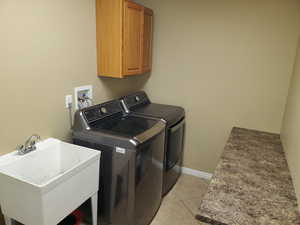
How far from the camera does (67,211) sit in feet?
4.46

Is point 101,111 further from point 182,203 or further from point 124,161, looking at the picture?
point 182,203

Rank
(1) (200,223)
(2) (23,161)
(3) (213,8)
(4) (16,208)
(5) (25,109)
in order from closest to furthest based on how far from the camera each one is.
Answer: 1. (1) (200,223)
2. (4) (16,208)
3. (2) (23,161)
4. (5) (25,109)
5. (3) (213,8)

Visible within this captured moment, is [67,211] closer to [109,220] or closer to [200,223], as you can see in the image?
[109,220]

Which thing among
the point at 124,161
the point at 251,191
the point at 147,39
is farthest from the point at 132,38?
the point at 251,191

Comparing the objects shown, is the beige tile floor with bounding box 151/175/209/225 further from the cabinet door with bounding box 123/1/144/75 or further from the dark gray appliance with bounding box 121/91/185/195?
the cabinet door with bounding box 123/1/144/75

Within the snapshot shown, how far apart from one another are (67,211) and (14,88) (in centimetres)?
91

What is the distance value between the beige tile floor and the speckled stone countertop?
2.70 ft

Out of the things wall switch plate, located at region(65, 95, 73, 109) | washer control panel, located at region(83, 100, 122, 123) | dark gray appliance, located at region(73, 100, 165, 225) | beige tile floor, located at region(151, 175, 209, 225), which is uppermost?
wall switch plate, located at region(65, 95, 73, 109)

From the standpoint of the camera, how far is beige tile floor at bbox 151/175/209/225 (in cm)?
212

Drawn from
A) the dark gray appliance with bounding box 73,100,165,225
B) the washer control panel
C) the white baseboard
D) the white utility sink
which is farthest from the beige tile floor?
the washer control panel

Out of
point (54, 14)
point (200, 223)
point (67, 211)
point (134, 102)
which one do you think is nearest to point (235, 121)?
point (134, 102)

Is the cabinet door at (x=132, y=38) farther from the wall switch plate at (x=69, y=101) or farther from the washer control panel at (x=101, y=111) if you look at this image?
the wall switch plate at (x=69, y=101)

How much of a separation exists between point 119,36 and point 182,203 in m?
1.89

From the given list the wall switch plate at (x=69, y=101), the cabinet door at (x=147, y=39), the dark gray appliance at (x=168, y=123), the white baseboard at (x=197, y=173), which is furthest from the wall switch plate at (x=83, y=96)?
the white baseboard at (x=197, y=173)
